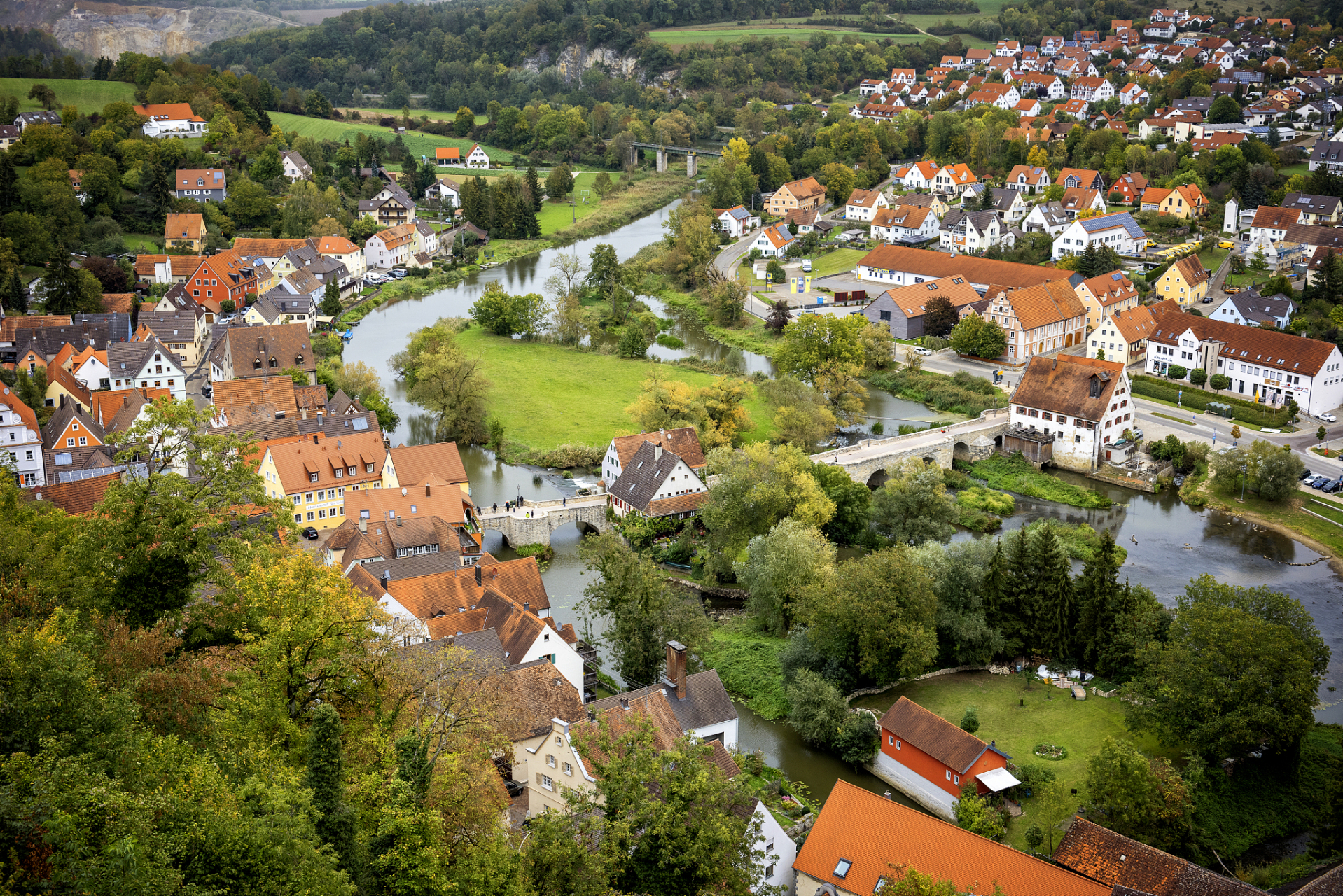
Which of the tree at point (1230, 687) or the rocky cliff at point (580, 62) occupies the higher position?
the tree at point (1230, 687)

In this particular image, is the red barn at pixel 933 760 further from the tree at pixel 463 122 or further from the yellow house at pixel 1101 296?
the tree at pixel 463 122

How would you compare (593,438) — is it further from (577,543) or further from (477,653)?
(477,653)

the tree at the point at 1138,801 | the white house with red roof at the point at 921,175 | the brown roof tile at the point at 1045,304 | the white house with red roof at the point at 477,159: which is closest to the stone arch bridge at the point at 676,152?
the white house with red roof at the point at 477,159

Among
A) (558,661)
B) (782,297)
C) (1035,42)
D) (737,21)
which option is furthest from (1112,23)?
(558,661)

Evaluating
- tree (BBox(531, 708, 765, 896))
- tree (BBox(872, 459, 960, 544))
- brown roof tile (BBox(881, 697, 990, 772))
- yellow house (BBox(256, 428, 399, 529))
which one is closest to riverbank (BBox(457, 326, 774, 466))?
yellow house (BBox(256, 428, 399, 529))

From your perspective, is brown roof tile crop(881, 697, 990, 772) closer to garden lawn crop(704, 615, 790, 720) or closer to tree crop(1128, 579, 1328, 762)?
garden lawn crop(704, 615, 790, 720)
